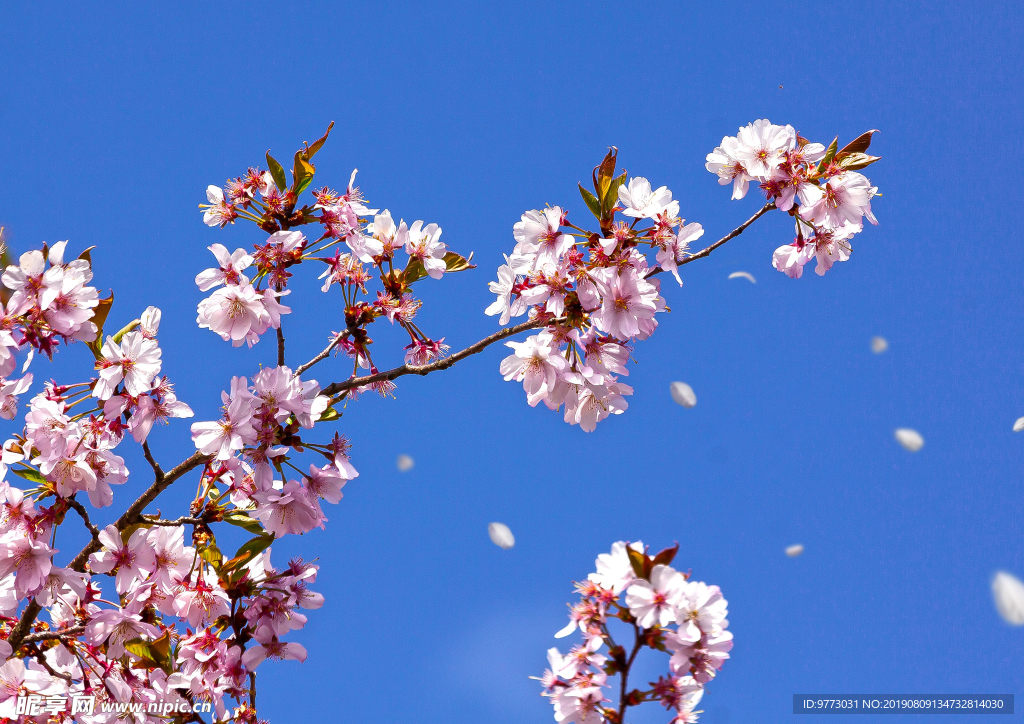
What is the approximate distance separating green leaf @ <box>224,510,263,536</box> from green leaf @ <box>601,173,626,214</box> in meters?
1.79

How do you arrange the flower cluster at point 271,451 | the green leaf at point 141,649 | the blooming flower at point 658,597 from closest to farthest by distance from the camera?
the blooming flower at point 658,597, the flower cluster at point 271,451, the green leaf at point 141,649

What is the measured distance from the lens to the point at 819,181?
10.8ft

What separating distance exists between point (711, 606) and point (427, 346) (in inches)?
60.4

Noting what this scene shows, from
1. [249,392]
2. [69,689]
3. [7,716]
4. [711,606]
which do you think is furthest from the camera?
[69,689]

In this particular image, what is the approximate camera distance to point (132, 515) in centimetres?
303

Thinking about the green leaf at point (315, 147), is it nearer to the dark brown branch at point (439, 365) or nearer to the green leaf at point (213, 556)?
the dark brown branch at point (439, 365)

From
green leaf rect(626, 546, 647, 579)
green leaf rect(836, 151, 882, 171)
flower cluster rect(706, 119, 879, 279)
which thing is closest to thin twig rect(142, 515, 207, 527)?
green leaf rect(626, 546, 647, 579)

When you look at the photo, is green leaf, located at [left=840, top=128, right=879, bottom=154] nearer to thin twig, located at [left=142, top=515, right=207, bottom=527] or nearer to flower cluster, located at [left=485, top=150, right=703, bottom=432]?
flower cluster, located at [left=485, top=150, right=703, bottom=432]

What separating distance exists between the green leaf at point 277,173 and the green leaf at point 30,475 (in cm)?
141

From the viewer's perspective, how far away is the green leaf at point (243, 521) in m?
3.04

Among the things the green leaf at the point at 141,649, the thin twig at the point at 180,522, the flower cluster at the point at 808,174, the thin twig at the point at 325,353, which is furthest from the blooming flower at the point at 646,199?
the green leaf at the point at 141,649

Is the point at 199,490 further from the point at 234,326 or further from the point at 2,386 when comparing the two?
the point at 2,386

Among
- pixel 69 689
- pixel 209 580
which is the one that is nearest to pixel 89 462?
pixel 209 580

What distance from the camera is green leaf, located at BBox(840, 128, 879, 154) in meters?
3.25
